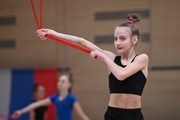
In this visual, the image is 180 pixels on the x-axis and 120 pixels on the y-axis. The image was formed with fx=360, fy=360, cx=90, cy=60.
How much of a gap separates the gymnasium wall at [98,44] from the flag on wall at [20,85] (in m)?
0.58

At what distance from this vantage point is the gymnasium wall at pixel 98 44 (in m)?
7.18

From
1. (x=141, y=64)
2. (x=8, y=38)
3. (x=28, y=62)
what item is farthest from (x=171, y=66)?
(x=141, y=64)

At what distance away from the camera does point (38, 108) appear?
6.36m

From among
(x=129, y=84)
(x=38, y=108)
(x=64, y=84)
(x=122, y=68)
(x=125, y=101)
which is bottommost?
(x=38, y=108)

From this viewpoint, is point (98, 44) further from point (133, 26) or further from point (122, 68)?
point (122, 68)

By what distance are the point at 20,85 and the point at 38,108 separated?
1070 millimetres

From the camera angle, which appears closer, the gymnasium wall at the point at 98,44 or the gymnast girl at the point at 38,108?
the gymnast girl at the point at 38,108

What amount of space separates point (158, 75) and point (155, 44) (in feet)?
2.07

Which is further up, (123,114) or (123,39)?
(123,39)

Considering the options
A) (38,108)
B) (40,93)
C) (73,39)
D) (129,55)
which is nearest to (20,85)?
(40,93)

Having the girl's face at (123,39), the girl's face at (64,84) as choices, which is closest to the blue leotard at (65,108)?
the girl's face at (64,84)

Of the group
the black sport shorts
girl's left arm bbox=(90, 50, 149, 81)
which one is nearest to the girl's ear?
girl's left arm bbox=(90, 50, 149, 81)

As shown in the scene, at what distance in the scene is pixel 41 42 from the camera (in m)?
7.85

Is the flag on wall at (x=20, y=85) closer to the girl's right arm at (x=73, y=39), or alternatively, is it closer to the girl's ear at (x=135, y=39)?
the girl's right arm at (x=73, y=39)
